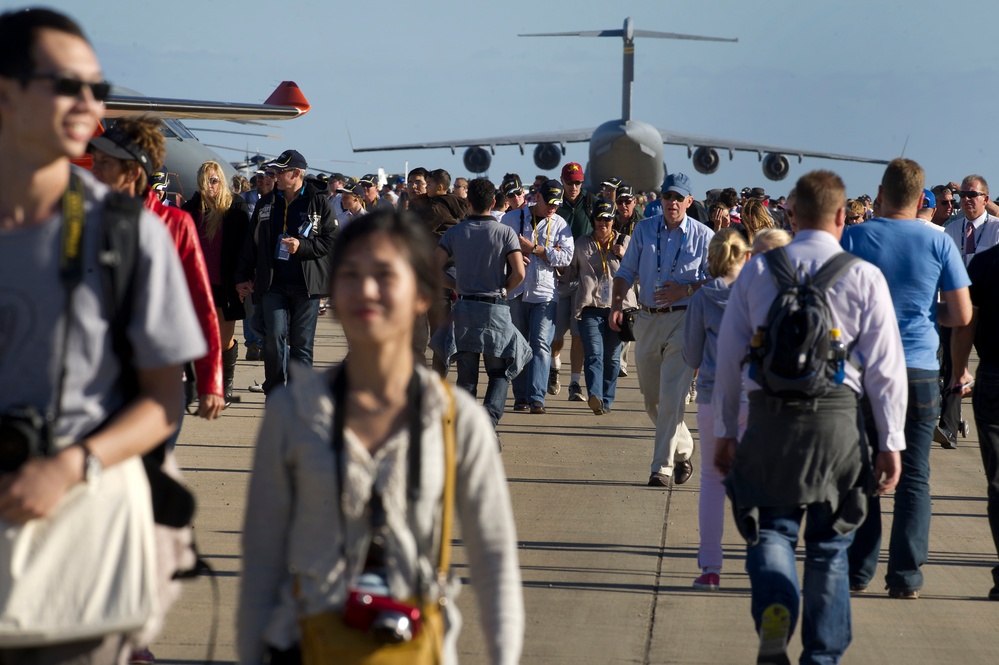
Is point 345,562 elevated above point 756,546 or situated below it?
above

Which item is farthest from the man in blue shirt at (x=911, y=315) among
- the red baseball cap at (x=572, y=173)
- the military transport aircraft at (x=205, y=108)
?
the military transport aircraft at (x=205, y=108)

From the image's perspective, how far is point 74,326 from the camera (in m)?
2.54

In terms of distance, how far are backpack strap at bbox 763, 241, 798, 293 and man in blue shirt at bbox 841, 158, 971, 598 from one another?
1.30m

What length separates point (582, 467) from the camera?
920 centimetres

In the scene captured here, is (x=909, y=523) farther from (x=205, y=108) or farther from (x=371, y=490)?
(x=205, y=108)

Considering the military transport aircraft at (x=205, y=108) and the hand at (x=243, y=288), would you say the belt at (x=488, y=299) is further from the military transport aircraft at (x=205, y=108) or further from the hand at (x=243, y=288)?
the military transport aircraft at (x=205, y=108)

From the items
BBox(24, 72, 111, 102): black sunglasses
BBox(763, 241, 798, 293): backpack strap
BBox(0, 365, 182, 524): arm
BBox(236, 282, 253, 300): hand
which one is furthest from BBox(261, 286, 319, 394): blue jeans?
BBox(24, 72, 111, 102): black sunglasses

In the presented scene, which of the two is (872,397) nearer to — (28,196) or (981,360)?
(981,360)

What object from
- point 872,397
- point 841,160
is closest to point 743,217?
point 872,397

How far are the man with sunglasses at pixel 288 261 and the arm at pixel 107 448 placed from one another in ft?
23.3

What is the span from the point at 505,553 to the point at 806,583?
2.27 meters

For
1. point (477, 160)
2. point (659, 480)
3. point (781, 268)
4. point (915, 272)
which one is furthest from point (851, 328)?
point (477, 160)

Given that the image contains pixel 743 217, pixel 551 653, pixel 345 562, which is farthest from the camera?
pixel 743 217

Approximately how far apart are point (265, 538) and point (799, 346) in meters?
2.37
